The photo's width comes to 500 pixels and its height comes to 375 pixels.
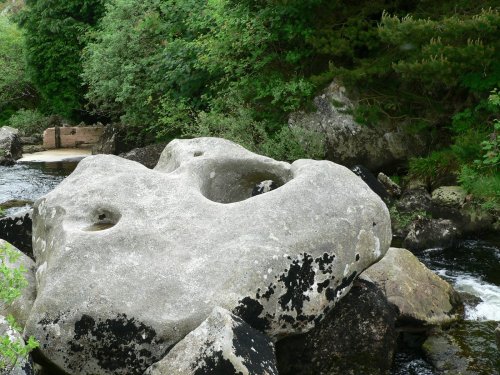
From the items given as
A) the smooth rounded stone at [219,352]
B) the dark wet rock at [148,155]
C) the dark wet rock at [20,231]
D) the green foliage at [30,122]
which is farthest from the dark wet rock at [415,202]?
the green foliage at [30,122]

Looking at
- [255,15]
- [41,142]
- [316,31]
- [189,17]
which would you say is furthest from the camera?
[41,142]

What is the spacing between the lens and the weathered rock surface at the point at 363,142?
1418cm

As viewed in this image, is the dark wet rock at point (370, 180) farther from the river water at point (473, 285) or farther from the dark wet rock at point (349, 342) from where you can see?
the dark wet rock at point (349, 342)

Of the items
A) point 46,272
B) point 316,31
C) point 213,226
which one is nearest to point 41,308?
point 46,272

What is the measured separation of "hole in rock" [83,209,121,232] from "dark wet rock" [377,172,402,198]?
23.6ft

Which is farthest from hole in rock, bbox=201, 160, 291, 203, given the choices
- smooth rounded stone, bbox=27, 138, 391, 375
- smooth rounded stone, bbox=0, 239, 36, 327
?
smooth rounded stone, bbox=0, 239, 36, 327

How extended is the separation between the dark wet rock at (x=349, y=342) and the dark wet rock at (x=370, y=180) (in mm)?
4696

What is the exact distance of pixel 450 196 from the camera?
479 inches

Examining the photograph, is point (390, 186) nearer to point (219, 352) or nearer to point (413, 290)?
point (413, 290)

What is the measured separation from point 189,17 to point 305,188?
13472 millimetres

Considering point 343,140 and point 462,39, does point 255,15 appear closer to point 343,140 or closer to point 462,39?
point 343,140

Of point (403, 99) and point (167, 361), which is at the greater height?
point (167, 361)

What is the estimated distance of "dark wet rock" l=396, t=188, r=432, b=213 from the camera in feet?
39.9

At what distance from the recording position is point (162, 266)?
604 cm
